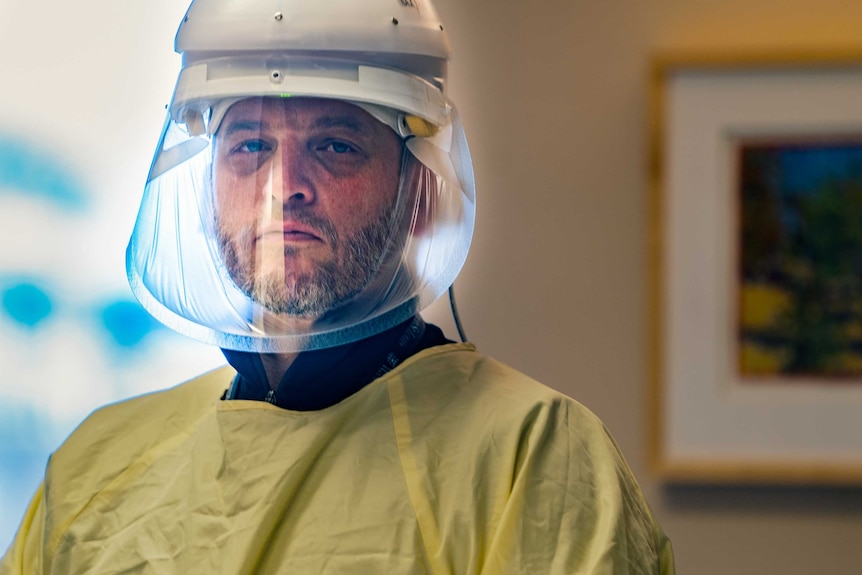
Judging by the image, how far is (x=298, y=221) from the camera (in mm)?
1006

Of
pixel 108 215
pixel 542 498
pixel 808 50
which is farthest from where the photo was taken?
pixel 108 215

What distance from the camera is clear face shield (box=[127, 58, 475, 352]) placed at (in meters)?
1.01

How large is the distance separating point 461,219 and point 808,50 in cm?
66

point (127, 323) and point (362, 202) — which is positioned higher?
point (362, 202)

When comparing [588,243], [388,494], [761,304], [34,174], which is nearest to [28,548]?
[388,494]

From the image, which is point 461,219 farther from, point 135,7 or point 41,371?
point 41,371

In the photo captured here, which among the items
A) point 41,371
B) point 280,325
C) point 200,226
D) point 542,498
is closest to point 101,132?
point 41,371

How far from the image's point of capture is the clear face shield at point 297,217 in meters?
1.01

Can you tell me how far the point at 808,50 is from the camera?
1.51 m

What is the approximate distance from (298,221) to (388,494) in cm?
25

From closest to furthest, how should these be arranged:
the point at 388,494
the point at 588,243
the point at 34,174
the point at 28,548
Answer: the point at 388,494, the point at 28,548, the point at 588,243, the point at 34,174

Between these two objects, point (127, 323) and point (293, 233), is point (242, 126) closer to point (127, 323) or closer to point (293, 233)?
point (293, 233)

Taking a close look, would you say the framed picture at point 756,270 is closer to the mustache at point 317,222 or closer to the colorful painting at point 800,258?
the colorful painting at point 800,258

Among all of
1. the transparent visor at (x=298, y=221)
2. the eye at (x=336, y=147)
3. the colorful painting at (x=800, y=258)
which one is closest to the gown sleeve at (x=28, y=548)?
the transparent visor at (x=298, y=221)
